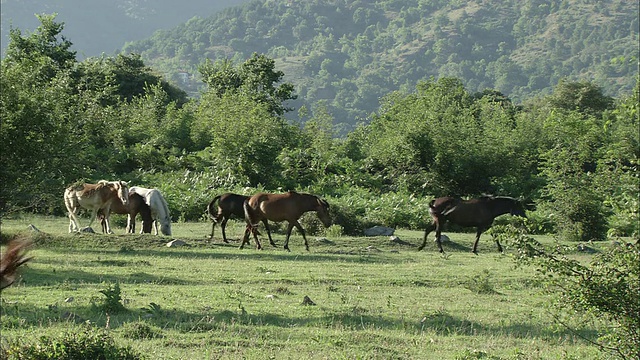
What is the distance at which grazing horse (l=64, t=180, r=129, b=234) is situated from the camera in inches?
958

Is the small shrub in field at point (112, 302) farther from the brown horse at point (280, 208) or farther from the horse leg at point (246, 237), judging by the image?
the brown horse at point (280, 208)

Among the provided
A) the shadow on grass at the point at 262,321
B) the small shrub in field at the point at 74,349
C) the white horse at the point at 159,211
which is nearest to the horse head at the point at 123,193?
the white horse at the point at 159,211

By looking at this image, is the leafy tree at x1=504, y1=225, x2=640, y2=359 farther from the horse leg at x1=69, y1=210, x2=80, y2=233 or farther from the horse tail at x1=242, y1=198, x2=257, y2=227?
the horse leg at x1=69, y1=210, x2=80, y2=233

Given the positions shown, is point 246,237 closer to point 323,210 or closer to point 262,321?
point 323,210

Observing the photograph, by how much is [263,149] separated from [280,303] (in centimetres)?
2749

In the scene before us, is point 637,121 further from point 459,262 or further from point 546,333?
point 459,262

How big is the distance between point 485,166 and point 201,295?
30.0m

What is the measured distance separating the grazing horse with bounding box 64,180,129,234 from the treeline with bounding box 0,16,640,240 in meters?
0.98

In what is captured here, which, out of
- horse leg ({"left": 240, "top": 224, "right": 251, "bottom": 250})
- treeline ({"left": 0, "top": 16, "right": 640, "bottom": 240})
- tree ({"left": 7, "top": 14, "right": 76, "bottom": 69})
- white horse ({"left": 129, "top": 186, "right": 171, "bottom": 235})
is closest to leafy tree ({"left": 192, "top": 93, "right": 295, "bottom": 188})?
treeline ({"left": 0, "top": 16, "right": 640, "bottom": 240})

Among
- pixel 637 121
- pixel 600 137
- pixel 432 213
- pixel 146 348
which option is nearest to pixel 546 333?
pixel 637 121

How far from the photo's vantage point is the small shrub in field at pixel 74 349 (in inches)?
303

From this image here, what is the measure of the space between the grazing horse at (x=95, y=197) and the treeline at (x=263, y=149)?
3.20ft

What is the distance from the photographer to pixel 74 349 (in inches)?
315

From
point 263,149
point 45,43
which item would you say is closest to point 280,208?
point 263,149
